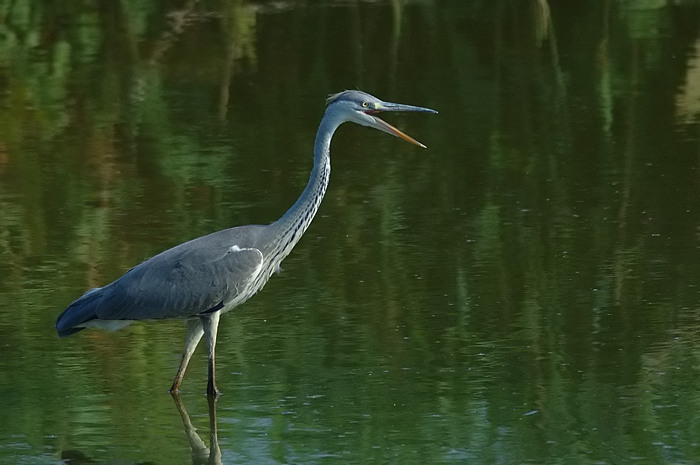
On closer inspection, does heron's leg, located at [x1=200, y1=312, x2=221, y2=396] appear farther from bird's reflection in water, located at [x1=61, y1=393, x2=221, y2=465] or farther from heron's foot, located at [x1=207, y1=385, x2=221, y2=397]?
bird's reflection in water, located at [x1=61, y1=393, x2=221, y2=465]

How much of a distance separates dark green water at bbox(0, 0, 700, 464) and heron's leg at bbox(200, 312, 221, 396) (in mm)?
70

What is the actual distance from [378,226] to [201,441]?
379 centimetres

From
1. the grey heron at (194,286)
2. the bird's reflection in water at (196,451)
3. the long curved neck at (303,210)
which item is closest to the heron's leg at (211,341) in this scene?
the grey heron at (194,286)

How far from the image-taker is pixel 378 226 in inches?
407

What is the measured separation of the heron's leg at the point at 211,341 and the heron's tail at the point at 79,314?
0.53m

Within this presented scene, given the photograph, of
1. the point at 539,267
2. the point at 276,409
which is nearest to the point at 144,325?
the point at 276,409

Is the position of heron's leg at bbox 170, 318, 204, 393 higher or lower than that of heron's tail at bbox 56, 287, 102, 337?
lower

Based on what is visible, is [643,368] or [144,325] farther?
[144,325]

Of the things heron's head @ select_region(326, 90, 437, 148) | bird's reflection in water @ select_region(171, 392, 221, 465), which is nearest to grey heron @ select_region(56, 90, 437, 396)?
bird's reflection in water @ select_region(171, 392, 221, 465)

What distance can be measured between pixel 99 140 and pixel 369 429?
22.7 feet

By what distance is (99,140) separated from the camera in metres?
13.1

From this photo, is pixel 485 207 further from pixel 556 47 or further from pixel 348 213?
pixel 556 47

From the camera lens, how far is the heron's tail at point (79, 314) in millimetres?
7410

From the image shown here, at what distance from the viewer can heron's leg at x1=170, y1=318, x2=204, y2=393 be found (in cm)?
734
